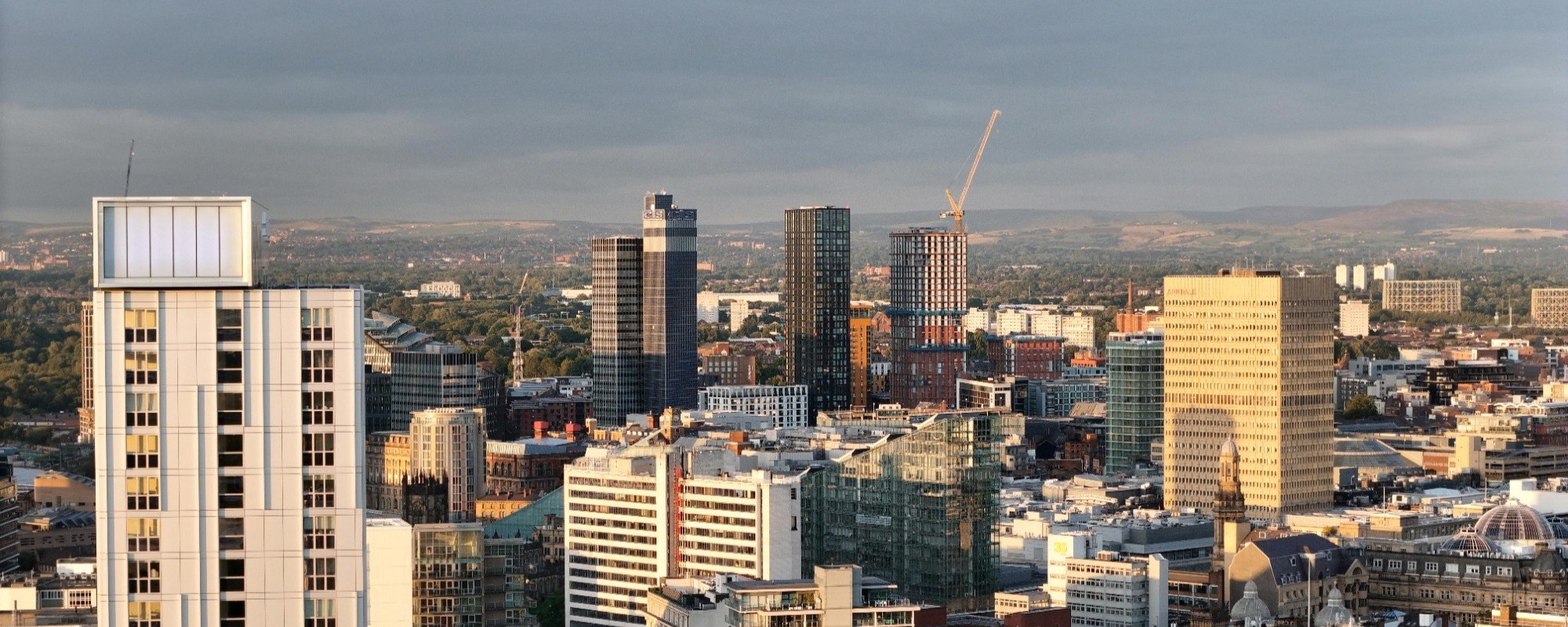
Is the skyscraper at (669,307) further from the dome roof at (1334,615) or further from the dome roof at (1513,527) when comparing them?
the dome roof at (1334,615)

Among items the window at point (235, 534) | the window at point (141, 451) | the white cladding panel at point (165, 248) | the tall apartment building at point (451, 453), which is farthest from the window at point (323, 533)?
the tall apartment building at point (451, 453)

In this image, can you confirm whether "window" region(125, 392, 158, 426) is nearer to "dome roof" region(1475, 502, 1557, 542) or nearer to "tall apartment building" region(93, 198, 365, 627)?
"tall apartment building" region(93, 198, 365, 627)

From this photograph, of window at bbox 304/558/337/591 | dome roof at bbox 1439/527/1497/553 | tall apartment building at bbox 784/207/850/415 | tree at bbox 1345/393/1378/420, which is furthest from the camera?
tall apartment building at bbox 784/207/850/415

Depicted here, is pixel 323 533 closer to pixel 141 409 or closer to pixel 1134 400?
pixel 141 409

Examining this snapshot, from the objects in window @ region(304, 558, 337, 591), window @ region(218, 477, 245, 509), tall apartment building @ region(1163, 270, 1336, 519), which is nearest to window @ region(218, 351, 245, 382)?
window @ region(218, 477, 245, 509)

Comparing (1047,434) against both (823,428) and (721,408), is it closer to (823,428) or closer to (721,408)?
(721,408)
